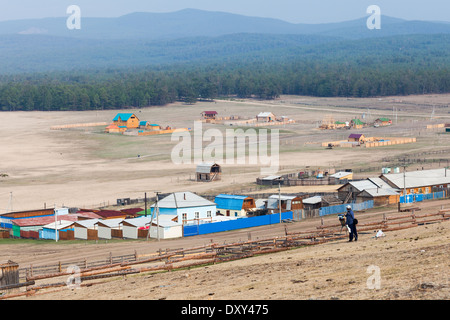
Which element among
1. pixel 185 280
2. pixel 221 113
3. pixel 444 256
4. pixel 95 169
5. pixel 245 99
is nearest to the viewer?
pixel 444 256

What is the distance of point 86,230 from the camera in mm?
45531

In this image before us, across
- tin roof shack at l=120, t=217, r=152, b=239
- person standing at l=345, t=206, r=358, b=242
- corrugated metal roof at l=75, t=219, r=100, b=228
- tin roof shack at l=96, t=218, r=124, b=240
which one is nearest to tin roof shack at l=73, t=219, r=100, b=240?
corrugated metal roof at l=75, t=219, r=100, b=228

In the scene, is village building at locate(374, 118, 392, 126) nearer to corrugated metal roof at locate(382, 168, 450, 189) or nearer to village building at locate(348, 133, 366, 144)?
village building at locate(348, 133, 366, 144)

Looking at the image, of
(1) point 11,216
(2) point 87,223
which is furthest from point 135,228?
(1) point 11,216

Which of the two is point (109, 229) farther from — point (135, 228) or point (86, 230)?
point (135, 228)

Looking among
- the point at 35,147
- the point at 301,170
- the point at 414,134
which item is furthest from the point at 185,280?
the point at 414,134

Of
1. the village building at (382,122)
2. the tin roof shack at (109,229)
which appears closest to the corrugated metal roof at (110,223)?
the tin roof shack at (109,229)

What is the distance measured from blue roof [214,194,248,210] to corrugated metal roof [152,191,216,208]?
1.78 m

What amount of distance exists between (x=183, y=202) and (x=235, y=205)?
4.05 meters

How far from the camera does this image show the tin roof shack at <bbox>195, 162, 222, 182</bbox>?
227ft

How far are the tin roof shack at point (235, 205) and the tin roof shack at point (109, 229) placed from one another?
857 centimetres

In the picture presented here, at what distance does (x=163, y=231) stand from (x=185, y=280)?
750 inches
